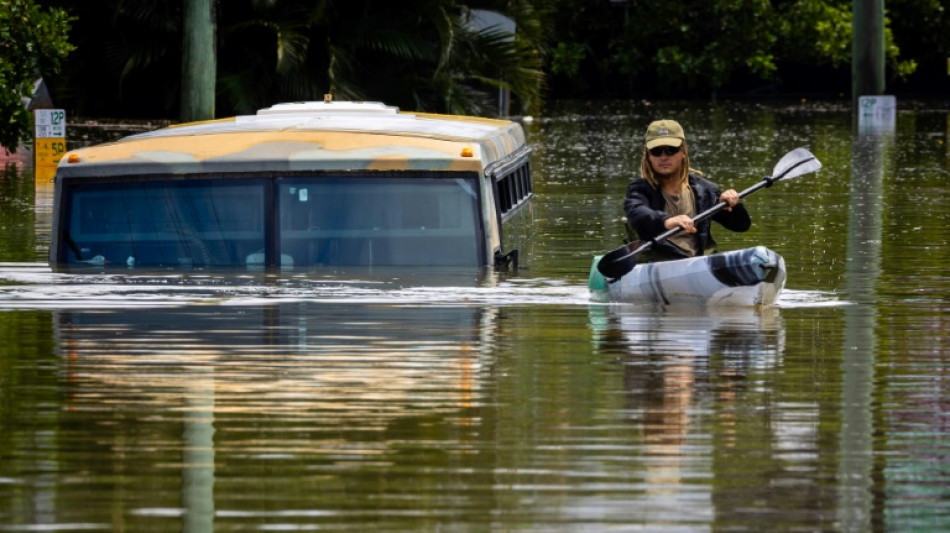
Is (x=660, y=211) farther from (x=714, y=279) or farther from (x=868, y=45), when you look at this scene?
(x=868, y=45)

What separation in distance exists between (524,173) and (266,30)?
18022mm

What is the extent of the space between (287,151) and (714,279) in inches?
111

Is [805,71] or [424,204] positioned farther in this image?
[805,71]

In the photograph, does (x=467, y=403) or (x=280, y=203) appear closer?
(x=467, y=403)

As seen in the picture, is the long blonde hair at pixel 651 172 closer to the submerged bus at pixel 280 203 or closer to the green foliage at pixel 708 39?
the submerged bus at pixel 280 203

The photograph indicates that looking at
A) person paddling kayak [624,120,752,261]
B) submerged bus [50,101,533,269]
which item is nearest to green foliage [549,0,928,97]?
submerged bus [50,101,533,269]

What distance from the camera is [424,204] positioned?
14648 millimetres

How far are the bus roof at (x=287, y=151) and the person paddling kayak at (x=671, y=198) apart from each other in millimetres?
1179

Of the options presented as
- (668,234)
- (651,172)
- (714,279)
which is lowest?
(714,279)

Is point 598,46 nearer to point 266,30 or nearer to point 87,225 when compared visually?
point 266,30

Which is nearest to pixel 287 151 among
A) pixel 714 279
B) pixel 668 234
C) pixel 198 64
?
pixel 668 234

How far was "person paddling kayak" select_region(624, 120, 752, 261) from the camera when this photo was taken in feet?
44.9

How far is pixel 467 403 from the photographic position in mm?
10125

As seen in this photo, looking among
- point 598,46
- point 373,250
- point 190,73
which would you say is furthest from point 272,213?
point 598,46
